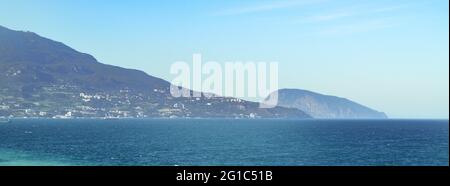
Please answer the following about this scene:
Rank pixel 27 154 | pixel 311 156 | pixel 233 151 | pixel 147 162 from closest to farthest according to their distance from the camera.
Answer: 1. pixel 147 162
2. pixel 27 154
3. pixel 311 156
4. pixel 233 151
